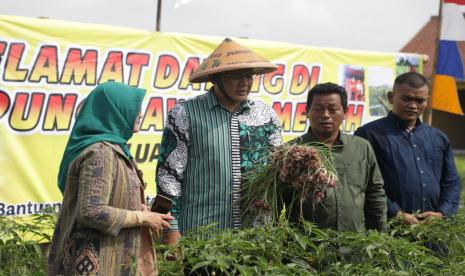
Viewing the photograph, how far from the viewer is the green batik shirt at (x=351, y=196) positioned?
2.62 m

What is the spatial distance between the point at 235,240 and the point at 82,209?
1.81ft

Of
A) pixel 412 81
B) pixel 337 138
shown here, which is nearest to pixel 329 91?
pixel 337 138

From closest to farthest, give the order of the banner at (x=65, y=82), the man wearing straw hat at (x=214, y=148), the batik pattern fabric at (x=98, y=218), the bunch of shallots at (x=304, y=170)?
the batik pattern fabric at (x=98, y=218)
the bunch of shallots at (x=304, y=170)
the man wearing straw hat at (x=214, y=148)
the banner at (x=65, y=82)

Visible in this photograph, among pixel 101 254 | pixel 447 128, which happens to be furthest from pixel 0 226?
pixel 447 128

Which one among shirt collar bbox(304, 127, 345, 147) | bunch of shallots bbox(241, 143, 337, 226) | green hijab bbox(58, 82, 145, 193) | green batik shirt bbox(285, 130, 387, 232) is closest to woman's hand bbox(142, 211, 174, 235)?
green hijab bbox(58, 82, 145, 193)

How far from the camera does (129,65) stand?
4.82m

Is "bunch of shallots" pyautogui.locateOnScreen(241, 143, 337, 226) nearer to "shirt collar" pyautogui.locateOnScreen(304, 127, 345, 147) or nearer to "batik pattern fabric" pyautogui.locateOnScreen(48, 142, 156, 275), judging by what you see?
"shirt collar" pyautogui.locateOnScreen(304, 127, 345, 147)

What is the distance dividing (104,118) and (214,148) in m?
0.58

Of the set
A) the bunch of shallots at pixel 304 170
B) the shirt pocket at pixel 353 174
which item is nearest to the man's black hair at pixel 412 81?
the shirt pocket at pixel 353 174

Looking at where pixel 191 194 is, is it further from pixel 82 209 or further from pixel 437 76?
pixel 437 76

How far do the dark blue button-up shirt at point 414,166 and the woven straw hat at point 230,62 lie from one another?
29.7 inches

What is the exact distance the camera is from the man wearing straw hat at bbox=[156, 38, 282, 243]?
260 centimetres

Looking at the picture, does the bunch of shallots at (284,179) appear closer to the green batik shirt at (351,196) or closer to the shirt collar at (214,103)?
the green batik shirt at (351,196)

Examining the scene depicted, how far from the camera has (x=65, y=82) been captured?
4.55m
